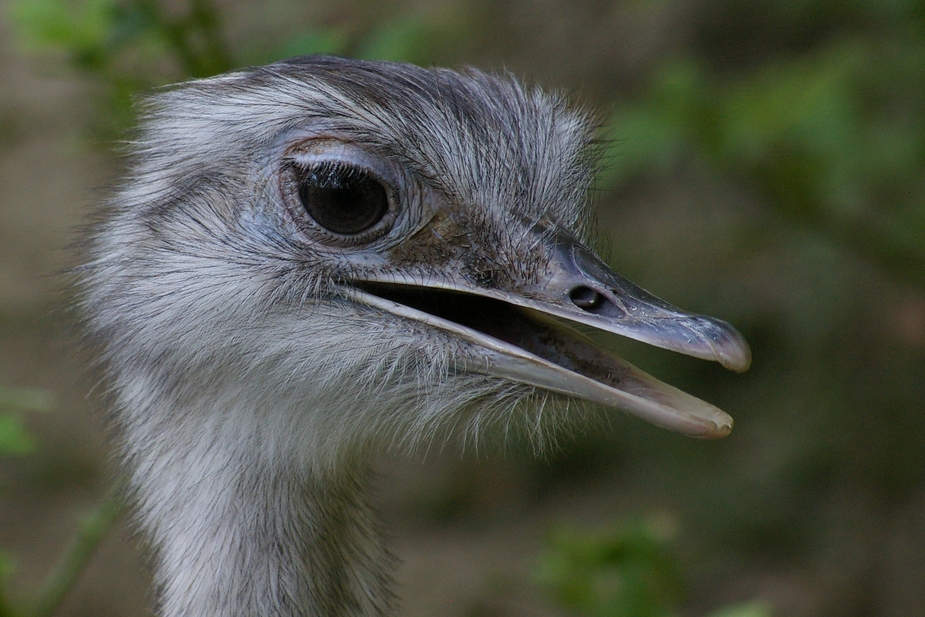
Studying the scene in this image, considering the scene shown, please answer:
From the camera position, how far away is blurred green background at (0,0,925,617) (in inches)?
168

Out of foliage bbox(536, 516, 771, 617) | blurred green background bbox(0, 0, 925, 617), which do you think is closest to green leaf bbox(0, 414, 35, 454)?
foliage bbox(536, 516, 771, 617)

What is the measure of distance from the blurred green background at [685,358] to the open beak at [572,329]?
1867mm

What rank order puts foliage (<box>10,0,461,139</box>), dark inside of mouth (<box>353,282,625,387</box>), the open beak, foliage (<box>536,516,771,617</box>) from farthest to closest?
foliage (<box>536,516,771,617</box>) < foliage (<box>10,0,461,139</box>) < dark inside of mouth (<box>353,282,625,387</box>) < the open beak

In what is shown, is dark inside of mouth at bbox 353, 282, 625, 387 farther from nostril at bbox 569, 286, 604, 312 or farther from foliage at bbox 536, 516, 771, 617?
foliage at bbox 536, 516, 771, 617

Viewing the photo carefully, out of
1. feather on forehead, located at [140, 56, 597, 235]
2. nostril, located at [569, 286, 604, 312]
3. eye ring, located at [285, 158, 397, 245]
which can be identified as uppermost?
feather on forehead, located at [140, 56, 597, 235]

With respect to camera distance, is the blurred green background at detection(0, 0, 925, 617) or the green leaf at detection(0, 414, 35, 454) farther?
the blurred green background at detection(0, 0, 925, 617)

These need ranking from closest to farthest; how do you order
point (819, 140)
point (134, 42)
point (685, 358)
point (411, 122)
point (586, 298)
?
point (586, 298) < point (411, 122) < point (134, 42) < point (819, 140) < point (685, 358)

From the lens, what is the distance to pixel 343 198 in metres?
1.91

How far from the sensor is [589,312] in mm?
1854

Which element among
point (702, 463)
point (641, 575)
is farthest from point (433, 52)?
point (641, 575)

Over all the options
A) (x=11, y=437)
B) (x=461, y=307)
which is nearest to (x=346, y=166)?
(x=461, y=307)

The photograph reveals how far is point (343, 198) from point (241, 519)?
0.55 metres

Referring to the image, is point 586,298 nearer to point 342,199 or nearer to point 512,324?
point 512,324

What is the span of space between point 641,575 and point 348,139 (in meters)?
1.42
